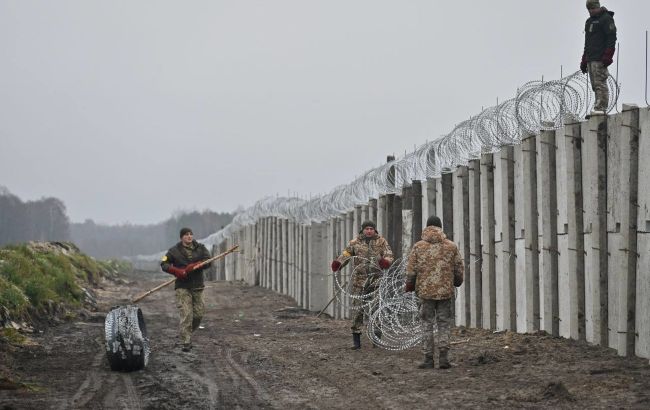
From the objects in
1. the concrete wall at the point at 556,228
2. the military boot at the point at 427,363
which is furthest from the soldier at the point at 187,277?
the military boot at the point at 427,363

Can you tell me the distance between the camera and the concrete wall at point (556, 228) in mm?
10008

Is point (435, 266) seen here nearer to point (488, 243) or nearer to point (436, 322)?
point (436, 322)

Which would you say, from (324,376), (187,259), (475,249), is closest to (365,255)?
(475,249)

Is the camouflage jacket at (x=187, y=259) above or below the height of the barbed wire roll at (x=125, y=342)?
above

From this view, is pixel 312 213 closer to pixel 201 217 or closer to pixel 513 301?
pixel 513 301

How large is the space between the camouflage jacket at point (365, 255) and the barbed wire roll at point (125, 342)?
3346mm

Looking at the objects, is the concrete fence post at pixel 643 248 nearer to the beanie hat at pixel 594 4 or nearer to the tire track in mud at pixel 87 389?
the beanie hat at pixel 594 4

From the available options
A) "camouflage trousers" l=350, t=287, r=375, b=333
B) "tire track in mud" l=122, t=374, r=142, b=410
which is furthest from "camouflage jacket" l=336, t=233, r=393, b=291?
"tire track in mud" l=122, t=374, r=142, b=410

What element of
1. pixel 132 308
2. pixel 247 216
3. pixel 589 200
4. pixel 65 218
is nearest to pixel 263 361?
pixel 132 308

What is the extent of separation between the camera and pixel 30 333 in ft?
52.9

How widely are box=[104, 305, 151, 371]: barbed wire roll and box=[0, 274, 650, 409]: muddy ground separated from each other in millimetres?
143

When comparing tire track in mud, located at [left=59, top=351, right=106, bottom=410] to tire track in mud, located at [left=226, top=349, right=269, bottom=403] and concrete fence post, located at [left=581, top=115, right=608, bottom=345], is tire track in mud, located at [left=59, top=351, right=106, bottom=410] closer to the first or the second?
tire track in mud, located at [left=226, top=349, right=269, bottom=403]

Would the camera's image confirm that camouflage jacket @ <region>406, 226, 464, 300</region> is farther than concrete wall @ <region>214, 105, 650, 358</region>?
Yes

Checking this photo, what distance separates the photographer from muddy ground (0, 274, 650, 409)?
29.3 ft
